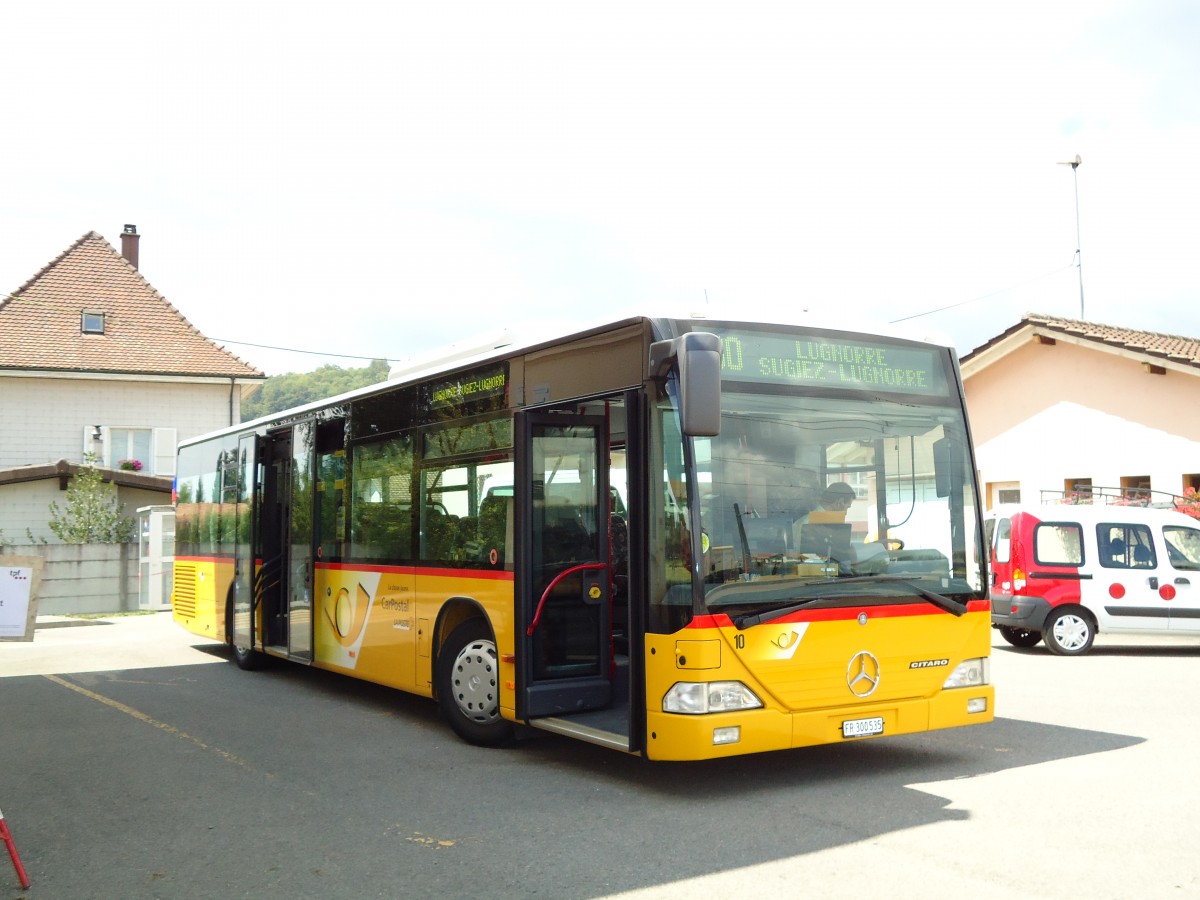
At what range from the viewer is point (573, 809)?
7.33m

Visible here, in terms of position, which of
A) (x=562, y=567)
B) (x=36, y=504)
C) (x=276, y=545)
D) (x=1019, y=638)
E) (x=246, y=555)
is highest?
(x=36, y=504)

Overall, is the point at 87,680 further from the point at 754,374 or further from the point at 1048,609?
the point at 1048,609

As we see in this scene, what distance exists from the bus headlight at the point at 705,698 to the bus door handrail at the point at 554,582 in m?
1.59

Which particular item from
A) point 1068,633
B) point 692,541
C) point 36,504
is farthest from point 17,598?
point 36,504

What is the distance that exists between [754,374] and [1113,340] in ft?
67.2

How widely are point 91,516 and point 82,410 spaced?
9.01 metres

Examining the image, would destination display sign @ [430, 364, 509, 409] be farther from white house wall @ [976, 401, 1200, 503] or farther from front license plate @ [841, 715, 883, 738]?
white house wall @ [976, 401, 1200, 503]

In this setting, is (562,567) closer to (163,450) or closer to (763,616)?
(763,616)

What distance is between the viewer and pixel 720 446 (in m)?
7.51

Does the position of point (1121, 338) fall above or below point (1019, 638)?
above

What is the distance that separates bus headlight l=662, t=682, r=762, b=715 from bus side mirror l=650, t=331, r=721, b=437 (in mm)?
1465

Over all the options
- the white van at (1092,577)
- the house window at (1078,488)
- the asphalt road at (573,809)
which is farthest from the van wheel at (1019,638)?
the house window at (1078,488)

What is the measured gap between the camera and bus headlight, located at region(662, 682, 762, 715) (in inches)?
283

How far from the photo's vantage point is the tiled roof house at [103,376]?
35438 millimetres
